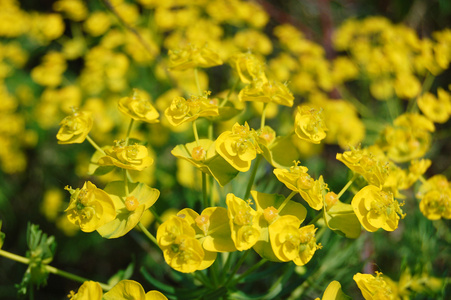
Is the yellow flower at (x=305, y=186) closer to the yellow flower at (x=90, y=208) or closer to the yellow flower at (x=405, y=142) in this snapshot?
the yellow flower at (x=90, y=208)

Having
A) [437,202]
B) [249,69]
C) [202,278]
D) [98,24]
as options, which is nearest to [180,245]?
[202,278]

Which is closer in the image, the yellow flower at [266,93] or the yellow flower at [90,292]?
the yellow flower at [90,292]

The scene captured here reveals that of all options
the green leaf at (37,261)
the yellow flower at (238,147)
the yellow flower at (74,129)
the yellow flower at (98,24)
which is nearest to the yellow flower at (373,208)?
the yellow flower at (238,147)

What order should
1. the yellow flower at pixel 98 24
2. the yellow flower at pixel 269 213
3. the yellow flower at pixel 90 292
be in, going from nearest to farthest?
the yellow flower at pixel 90 292 < the yellow flower at pixel 269 213 < the yellow flower at pixel 98 24

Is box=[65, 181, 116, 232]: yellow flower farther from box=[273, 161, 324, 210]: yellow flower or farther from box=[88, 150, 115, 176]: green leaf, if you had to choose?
box=[273, 161, 324, 210]: yellow flower

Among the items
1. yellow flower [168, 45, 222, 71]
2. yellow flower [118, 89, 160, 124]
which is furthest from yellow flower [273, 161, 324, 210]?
yellow flower [168, 45, 222, 71]

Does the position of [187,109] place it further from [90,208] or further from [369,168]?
[369,168]

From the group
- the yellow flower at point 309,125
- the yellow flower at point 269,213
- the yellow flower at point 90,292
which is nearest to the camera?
the yellow flower at point 90,292

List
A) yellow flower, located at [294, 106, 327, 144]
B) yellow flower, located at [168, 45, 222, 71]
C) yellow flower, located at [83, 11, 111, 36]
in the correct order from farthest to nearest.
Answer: yellow flower, located at [83, 11, 111, 36], yellow flower, located at [168, 45, 222, 71], yellow flower, located at [294, 106, 327, 144]
